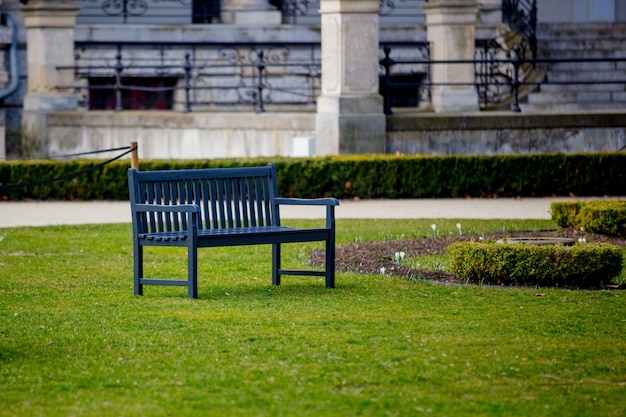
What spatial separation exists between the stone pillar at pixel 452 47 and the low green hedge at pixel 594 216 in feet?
23.0

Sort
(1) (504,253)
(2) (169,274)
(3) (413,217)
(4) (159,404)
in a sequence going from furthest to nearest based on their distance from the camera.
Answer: (3) (413,217) → (2) (169,274) → (1) (504,253) → (4) (159,404)

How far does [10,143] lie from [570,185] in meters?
10.1

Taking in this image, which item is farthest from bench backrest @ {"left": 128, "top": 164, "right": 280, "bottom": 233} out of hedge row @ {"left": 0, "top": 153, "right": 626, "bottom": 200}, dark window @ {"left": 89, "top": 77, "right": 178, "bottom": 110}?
dark window @ {"left": 89, "top": 77, "right": 178, "bottom": 110}

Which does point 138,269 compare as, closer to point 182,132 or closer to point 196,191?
point 196,191

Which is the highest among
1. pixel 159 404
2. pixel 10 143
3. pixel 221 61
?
pixel 221 61

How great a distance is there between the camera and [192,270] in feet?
29.7

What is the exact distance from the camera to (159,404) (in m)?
6.18

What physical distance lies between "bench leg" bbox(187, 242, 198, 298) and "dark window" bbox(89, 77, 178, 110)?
15.6 m

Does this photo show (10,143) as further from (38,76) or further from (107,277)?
(107,277)

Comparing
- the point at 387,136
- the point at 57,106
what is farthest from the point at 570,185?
the point at 57,106

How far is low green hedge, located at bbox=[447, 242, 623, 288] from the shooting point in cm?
957

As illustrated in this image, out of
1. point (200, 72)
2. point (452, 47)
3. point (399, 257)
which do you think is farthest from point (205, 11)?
point (399, 257)

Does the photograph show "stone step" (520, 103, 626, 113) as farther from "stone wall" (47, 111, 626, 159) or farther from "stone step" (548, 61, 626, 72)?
"stone wall" (47, 111, 626, 159)

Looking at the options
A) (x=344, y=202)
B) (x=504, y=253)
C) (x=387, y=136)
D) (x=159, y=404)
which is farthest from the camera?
(x=387, y=136)
